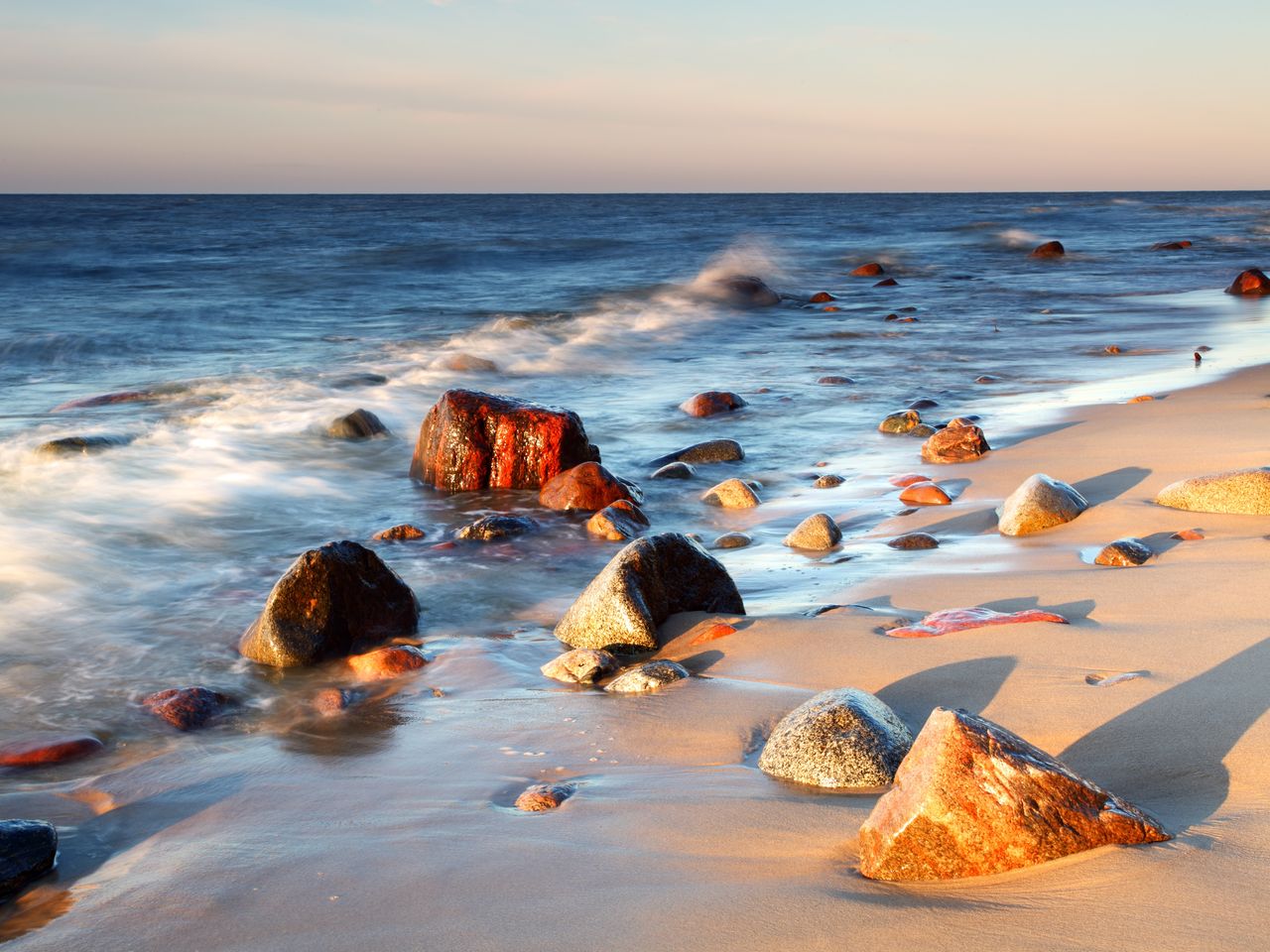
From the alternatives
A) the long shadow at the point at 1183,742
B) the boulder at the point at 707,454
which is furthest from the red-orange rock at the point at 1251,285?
the long shadow at the point at 1183,742

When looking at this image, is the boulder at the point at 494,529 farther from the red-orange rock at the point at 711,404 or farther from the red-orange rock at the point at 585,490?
the red-orange rock at the point at 711,404

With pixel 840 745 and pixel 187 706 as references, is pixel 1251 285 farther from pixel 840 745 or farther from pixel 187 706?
pixel 187 706

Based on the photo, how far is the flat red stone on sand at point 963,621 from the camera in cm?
354

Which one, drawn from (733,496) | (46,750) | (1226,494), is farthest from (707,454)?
(46,750)

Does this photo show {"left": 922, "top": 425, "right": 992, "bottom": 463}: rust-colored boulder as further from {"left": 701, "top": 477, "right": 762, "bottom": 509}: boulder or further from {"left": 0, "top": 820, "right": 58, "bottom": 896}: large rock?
{"left": 0, "top": 820, "right": 58, "bottom": 896}: large rock

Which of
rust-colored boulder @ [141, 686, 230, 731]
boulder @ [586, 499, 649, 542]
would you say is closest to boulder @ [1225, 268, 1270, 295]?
boulder @ [586, 499, 649, 542]

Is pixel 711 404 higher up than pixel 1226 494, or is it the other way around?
pixel 1226 494

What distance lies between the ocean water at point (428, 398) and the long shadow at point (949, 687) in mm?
1084

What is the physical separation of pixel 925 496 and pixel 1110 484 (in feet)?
3.08

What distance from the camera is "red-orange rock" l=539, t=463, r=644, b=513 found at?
20.5 ft

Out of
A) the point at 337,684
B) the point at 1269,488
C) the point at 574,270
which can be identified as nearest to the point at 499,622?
the point at 337,684

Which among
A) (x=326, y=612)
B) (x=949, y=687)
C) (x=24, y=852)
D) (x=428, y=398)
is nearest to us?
(x=24, y=852)

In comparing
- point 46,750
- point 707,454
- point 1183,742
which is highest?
point 1183,742

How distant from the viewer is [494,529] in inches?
226
